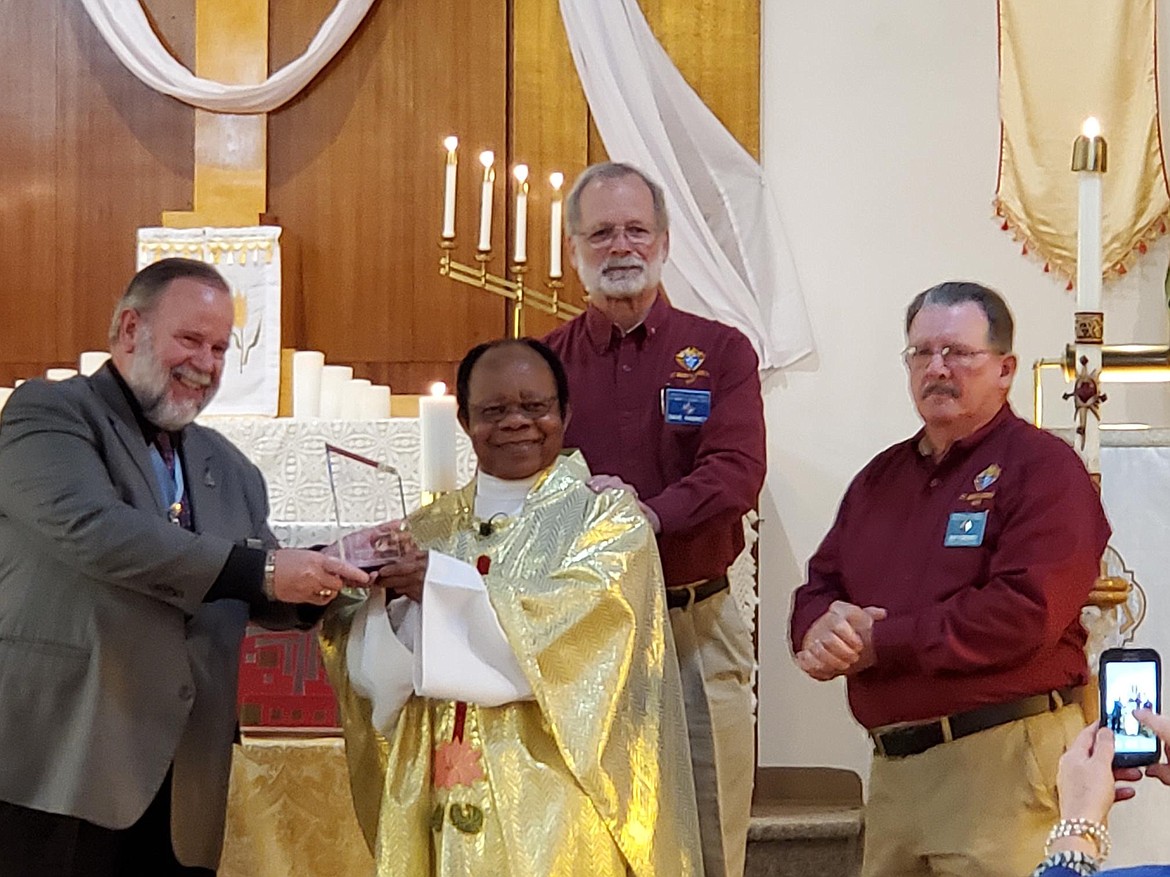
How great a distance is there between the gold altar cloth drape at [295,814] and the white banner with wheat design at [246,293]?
1040mm

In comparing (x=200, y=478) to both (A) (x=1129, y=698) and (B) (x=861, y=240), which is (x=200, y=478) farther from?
(B) (x=861, y=240)

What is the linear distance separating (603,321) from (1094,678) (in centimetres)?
107

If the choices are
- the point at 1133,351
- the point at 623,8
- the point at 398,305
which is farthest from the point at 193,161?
the point at 1133,351

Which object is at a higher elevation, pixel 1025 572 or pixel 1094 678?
pixel 1025 572

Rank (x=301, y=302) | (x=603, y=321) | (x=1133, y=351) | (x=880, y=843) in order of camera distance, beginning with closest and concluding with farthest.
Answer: (x=880, y=843) < (x=1133, y=351) < (x=603, y=321) < (x=301, y=302)

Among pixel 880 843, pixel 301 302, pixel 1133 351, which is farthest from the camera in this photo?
pixel 301 302

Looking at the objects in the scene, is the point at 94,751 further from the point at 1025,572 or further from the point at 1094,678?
the point at 1094,678

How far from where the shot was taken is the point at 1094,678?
8.68 feet

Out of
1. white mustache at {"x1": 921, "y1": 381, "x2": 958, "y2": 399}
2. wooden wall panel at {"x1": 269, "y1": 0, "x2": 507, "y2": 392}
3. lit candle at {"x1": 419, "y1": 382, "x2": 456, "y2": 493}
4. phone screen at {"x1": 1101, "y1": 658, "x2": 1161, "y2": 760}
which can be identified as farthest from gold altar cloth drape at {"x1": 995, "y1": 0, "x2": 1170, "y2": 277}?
phone screen at {"x1": 1101, "y1": 658, "x2": 1161, "y2": 760}

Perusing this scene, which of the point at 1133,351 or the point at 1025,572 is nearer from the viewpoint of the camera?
the point at 1025,572

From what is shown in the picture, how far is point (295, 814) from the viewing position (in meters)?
3.79

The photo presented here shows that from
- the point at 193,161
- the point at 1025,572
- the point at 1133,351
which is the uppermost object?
the point at 193,161

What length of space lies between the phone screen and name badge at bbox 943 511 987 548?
1.41 feet

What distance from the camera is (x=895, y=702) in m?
2.47
